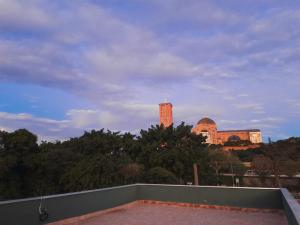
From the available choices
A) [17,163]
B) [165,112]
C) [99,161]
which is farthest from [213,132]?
[17,163]

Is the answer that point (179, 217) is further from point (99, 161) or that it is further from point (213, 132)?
point (213, 132)

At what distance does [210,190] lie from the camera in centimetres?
880

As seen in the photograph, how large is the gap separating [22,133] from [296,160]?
938 inches

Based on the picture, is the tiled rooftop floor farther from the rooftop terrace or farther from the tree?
the tree

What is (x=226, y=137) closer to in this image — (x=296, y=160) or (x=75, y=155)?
(x=296, y=160)

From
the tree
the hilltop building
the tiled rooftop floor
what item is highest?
the hilltop building

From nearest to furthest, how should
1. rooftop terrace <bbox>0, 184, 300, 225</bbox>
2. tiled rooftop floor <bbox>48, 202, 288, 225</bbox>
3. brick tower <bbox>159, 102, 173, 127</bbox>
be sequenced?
rooftop terrace <bbox>0, 184, 300, 225</bbox>
tiled rooftop floor <bbox>48, 202, 288, 225</bbox>
brick tower <bbox>159, 102, 173, 127</bbox>

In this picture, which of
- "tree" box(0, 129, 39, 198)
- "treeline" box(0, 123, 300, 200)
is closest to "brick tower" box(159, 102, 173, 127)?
"treeline" box(0, 123, 300, 200)

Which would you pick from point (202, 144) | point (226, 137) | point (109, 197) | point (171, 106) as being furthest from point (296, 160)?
point (226, 137)

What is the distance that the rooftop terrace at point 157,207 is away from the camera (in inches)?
248

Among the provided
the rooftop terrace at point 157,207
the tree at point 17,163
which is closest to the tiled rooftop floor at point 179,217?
the rooftop terrace at point 157,207

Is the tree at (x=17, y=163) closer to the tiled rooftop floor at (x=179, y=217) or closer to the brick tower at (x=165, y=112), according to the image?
the tiled rooftop floor at (x=179, y=217)

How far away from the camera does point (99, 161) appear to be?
2120cm

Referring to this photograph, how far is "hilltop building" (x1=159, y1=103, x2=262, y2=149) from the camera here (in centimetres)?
5719
